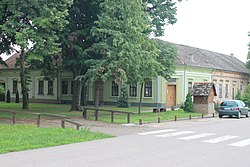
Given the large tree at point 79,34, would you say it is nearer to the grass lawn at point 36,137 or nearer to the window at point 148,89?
the grass lawn at point 36,137

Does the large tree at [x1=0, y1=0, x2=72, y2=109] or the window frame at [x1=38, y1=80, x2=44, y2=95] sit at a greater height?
the large tree at [x1=0, y1=0, x2=72, y2=109]

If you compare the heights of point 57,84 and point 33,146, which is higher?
point 57,84

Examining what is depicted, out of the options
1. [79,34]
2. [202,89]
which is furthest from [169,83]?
[79,34]

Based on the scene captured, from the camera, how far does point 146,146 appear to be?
13164mm

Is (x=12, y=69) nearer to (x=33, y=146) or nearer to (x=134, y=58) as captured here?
(x=134, y=58)

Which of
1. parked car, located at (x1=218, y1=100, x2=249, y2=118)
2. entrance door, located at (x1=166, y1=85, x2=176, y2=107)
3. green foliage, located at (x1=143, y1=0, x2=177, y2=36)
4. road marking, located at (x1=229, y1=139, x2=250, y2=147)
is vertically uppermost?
green foliage, located at (x1=143, y1=0, x2=177, y2=36)

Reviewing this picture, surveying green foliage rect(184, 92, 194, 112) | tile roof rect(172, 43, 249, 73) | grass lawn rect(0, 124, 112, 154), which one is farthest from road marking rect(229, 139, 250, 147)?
tile roof rect(172, 43, 249, 73)

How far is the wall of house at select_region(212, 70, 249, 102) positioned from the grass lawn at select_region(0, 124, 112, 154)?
113ft

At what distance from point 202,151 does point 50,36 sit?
12.6m

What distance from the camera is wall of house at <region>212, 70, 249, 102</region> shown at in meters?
48.8

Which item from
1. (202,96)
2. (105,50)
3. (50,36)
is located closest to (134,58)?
(105,50)

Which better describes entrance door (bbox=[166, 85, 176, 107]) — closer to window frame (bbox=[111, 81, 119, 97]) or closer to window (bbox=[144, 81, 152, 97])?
window (bbox=[144, 81, 152, 97])

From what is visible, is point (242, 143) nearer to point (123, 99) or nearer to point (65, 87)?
point (123, 99)

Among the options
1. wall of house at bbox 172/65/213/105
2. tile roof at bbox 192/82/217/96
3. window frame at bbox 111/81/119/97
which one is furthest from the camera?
window frame at bbox 111/81/119/97
